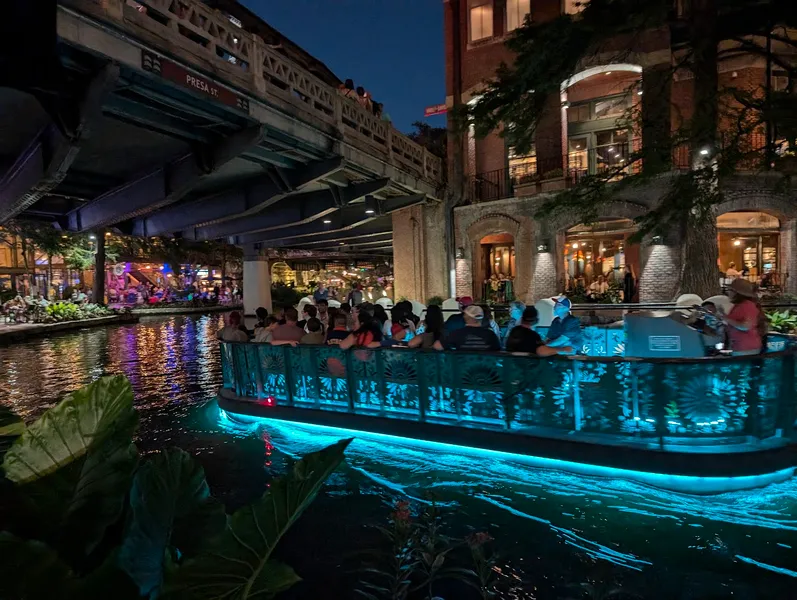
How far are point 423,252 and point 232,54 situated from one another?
43.4 ft

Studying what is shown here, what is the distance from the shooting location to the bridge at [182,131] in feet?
26.7

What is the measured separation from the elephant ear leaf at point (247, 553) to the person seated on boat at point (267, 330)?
23.5 ft

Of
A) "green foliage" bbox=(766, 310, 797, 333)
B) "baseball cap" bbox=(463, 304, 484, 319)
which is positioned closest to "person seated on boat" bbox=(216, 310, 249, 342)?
"baseball cap" bbox=(463, 304, 484, 319)

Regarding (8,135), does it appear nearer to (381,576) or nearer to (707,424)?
(381,576)

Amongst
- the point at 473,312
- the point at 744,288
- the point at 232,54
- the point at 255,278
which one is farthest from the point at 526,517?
the point at 255,278

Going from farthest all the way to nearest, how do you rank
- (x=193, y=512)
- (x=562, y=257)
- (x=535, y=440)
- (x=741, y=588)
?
1. (x=562, y=257)
2. (x=535, y=440)
3. (x=741, y=588)
4. (x=193, y=512)

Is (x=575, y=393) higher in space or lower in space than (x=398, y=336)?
lower

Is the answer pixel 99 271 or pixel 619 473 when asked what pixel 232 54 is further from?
pixel 99 271

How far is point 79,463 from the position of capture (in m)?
1.39

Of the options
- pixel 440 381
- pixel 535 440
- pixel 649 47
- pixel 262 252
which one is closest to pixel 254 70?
pixel 440 381

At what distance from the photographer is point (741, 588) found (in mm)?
3680

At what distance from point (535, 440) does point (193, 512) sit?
5092mm

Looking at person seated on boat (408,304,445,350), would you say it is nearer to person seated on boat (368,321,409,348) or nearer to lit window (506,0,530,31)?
person seated on boat (368,321,409,348)

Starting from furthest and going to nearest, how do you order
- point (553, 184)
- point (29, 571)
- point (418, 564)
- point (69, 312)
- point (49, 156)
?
1. point (69, 312)
2. point (553, 184)
3. point (49, 156)
4. point (418, 564)
5. point (29, 571)
